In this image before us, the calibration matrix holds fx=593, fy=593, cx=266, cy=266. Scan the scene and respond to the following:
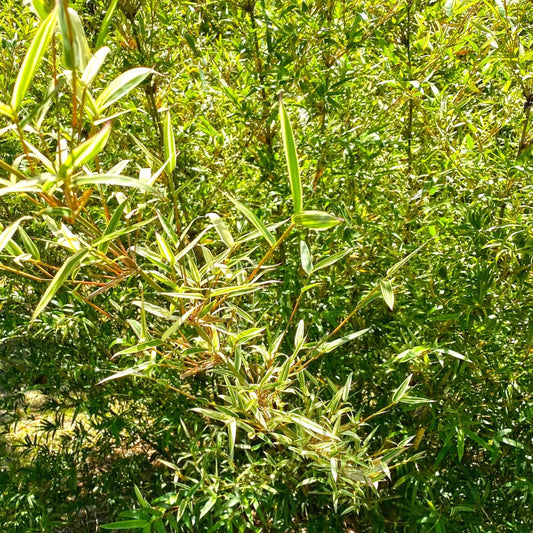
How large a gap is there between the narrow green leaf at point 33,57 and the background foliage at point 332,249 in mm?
620

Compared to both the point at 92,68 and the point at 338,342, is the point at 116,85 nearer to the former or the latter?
the point at 92,68

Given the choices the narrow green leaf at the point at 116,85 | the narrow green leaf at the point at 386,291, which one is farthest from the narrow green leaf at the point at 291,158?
the narrow green leaf at the point at 386,291

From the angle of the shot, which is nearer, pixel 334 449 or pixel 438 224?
pixel 334 449

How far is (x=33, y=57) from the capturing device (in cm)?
74

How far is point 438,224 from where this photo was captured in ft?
5.45

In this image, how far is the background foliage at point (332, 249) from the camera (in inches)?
60.3

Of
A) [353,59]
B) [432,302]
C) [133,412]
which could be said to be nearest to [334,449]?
[432,302]

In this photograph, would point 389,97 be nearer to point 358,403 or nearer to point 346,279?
point 346,279

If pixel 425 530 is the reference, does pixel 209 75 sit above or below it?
above

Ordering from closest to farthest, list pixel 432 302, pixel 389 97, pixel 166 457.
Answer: pixel 432 302 < pixel 389 97 < pixel 166 457

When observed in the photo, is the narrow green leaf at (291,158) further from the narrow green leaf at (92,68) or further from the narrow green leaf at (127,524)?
the narrow green leaf at (127,524)

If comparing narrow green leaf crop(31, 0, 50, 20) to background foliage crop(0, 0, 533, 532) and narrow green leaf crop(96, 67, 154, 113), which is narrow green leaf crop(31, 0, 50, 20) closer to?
narrow green leaf crop(96, 67, 154, 113)

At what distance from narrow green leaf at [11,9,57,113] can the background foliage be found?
62 centimetres

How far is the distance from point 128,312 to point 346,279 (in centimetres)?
74
